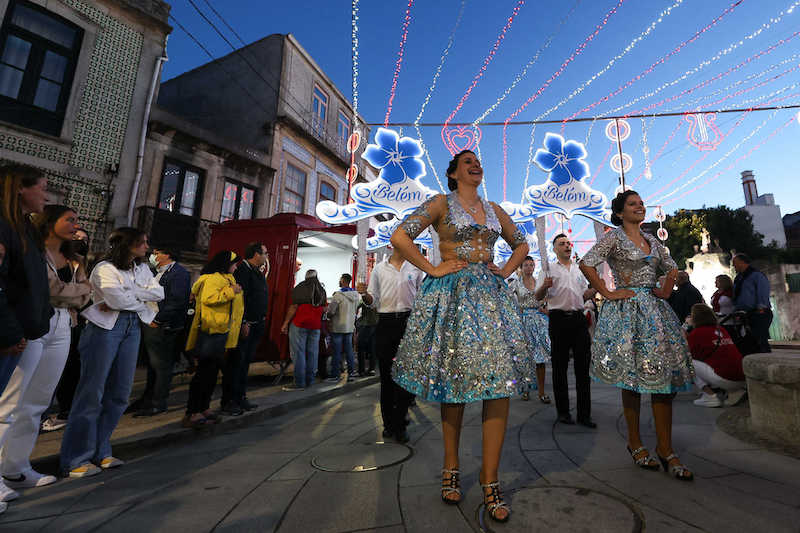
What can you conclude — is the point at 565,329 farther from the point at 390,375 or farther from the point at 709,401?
the point at 709,401

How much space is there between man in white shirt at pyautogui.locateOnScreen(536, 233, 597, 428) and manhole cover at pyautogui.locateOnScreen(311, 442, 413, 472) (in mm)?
1775

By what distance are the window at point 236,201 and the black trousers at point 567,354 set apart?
1288cm

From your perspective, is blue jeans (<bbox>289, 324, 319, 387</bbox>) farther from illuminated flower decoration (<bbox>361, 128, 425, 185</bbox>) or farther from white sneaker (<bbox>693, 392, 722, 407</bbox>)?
white sneaker (<bbox>693, 392, 722, 407</bbox>)

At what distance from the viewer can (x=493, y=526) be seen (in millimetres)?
1774

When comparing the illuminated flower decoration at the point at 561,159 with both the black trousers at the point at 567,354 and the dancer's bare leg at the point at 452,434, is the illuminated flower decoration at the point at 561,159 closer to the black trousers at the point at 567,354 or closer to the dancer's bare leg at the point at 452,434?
the black trousers at the point at 567,354

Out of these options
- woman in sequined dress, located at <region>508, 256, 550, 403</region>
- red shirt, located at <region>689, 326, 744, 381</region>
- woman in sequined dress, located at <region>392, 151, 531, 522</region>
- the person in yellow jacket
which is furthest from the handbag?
red shirt, located at <region>689, 326, 744, 381</region>

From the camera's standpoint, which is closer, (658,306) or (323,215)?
(658,306)

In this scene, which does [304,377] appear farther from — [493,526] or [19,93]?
[19,93]

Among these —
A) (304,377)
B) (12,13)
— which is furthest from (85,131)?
(304,377)

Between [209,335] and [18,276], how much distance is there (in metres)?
1.95

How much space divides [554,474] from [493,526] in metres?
0.84

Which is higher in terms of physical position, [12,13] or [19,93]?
[12,13]

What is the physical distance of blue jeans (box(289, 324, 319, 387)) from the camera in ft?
19.9

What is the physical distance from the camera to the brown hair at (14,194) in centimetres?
214
